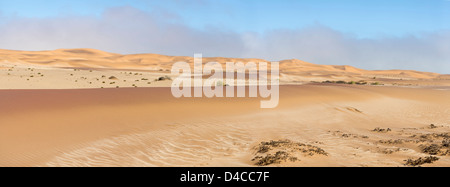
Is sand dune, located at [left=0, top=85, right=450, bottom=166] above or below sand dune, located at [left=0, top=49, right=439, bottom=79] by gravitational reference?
below

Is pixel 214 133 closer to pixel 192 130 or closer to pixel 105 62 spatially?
pixel 192 130

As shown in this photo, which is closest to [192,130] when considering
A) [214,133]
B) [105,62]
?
[214,133]

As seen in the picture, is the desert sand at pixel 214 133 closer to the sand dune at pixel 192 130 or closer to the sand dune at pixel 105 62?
the sand dune at pixel 192 130

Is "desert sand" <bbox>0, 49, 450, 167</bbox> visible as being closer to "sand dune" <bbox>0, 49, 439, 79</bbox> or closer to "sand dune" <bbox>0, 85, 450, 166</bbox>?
"sand dune" <bbox>0, 85, 450, 166</bbox>

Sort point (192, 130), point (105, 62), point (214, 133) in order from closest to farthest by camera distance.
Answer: point (214, 133)
point (192, 130)
point (105, 62)

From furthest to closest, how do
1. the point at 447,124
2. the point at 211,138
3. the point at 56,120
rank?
the point at 447,124
the point at 56,120
the point at 211,138

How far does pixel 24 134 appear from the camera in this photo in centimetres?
757

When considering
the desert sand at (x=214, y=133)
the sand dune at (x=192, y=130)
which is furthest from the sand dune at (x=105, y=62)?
the desert sand at (x=214, y=133)

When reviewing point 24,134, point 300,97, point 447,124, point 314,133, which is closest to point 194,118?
point 314,133

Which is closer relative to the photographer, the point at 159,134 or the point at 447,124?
the point at 159,134

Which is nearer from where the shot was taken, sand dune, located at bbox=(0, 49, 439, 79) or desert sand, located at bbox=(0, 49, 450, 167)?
desert sand, located at bbox=(0, 49, 450, 167)

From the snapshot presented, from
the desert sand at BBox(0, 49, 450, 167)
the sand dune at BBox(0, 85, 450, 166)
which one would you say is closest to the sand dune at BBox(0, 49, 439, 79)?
the sand dune at BBox(0, 85, 450, 166)
